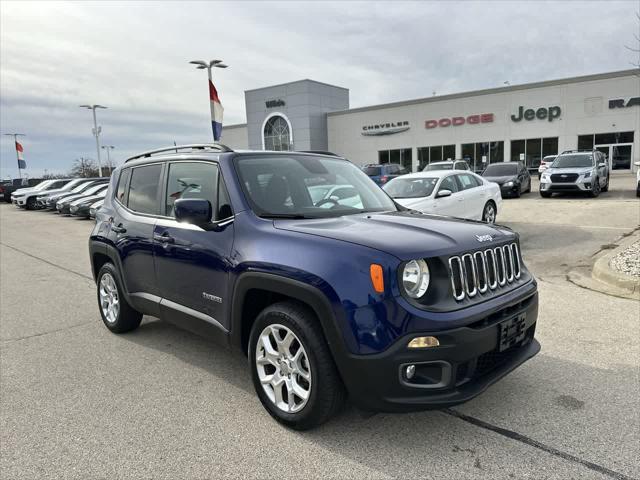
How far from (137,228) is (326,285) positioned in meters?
2.48

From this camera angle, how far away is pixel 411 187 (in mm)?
10570

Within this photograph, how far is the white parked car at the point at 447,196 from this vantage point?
387 inches

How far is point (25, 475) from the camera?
8.96 ft

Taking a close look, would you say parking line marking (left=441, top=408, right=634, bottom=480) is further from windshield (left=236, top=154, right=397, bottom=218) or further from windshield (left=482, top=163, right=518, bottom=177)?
windshield (left=482, top=163, right=518, bottom=177)

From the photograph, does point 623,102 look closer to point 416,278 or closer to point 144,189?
point 144,189

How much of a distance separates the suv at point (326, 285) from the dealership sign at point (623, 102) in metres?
33.6

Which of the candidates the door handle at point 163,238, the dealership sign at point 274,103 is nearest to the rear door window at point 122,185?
the door handle at point 163,238

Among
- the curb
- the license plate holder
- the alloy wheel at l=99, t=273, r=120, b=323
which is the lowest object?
the curb

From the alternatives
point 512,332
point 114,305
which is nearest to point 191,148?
point 114,305

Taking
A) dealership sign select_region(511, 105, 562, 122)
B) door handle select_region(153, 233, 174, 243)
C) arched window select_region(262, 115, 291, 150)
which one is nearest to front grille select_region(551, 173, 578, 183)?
door handle select_region(153, 233, 174, 243)

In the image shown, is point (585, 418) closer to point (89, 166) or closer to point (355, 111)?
point (355, 111)

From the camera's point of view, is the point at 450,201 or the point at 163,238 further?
the point at 450,201

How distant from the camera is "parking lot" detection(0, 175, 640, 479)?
2748 mm

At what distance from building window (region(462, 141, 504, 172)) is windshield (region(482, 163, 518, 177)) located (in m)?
16.5
